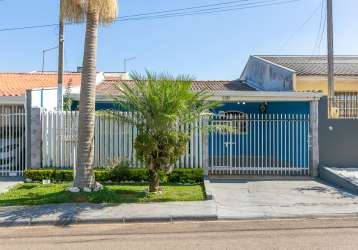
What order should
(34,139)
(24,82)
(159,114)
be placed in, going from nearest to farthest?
(159,114), (34,139), (24,82)

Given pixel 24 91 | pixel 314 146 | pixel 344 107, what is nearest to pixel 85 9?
pixel 314 146

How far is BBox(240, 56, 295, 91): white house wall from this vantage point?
18.7 m

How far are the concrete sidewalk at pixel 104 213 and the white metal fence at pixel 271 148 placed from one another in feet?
14.8

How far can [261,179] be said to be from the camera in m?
13.4

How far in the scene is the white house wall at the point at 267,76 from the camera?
18730 mm

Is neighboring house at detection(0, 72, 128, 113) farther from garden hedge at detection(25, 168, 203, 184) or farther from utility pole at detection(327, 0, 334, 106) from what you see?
utility pole at detection(327, 0, 334, 106)

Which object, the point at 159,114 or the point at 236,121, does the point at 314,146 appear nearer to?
the point at 236,121

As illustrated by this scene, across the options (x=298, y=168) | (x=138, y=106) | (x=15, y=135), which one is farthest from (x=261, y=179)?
(x=15, y=135)

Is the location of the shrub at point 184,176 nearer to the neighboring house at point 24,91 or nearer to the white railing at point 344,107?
the neighboring house at point 24,91

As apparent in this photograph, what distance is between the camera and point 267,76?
70.4 ft

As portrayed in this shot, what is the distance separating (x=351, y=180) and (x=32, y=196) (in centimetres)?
897

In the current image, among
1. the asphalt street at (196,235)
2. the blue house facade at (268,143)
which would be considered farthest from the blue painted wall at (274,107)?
the asphalt street at (196,235)

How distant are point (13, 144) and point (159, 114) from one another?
687 centimetres

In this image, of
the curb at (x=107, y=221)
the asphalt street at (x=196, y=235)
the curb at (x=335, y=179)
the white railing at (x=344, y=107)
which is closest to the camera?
the asphalt street at (x=196, y=235)
